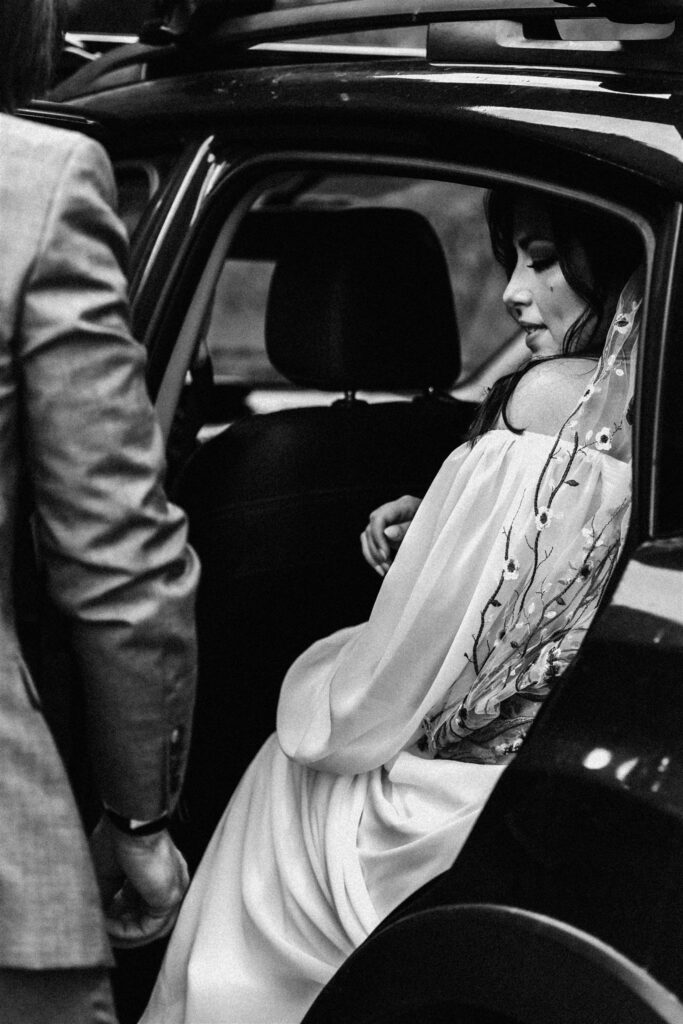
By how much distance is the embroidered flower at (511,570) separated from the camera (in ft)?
5.74

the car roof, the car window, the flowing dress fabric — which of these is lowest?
the car window

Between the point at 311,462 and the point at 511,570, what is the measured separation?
879mm

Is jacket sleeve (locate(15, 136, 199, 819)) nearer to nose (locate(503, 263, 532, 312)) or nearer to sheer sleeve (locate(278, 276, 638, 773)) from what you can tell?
sheer sleeve (locate(278, 276, 638, 773))

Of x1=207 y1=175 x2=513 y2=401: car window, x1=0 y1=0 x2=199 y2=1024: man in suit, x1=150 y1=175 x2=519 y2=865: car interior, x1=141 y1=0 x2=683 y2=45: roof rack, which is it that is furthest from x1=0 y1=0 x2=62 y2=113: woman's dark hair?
x1=207 y1=175 x2=513 y2=401: car window

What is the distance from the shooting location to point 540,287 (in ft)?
6.50

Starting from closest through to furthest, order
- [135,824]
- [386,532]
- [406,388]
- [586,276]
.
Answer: [135,824], [586,276], [386,532], [406,388]

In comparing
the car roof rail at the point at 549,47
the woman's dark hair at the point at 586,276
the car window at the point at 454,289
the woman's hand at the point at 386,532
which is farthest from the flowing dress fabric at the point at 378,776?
the car window at the point at 454,289

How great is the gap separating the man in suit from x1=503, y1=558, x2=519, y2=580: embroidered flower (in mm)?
539

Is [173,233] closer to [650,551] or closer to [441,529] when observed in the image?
[441,529]

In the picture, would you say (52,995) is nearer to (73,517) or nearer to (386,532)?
(73,517)

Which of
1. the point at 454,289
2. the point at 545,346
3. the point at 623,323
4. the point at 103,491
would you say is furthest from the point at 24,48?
the point at 454,289

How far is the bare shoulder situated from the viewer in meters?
1.82

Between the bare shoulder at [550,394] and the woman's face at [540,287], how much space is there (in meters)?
0.11

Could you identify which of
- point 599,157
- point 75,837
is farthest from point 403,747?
point 599,157
